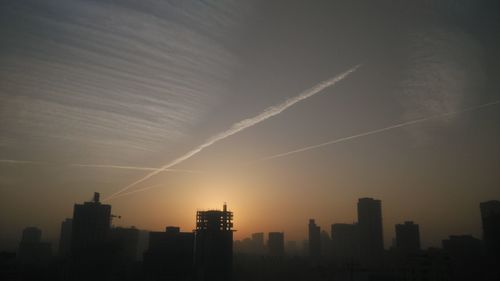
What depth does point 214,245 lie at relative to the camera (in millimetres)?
123750

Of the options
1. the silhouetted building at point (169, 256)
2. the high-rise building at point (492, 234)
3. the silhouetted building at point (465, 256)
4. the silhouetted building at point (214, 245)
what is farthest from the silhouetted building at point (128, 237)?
the high-rise building at point (492, 234)

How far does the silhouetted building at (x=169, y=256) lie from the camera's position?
384 feet

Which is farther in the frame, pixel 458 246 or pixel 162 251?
pixel 458 246

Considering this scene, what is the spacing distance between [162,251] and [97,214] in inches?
1597

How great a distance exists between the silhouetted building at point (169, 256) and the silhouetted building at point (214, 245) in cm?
446

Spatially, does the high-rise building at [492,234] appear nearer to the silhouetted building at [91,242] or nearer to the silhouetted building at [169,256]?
the silhouetted building at [169,256]

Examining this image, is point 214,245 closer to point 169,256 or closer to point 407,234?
point 169,256

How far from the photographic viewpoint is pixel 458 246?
530ft

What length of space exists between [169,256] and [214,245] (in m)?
14.4

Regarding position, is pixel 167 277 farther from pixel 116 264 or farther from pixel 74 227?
pixel 74 227

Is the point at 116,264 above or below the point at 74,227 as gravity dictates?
below

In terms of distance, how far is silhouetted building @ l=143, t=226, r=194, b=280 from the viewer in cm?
11706

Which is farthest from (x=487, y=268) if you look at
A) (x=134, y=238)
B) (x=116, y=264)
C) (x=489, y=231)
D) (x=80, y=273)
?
(x=134, y=238)

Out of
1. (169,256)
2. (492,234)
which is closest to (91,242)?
(169,256)
